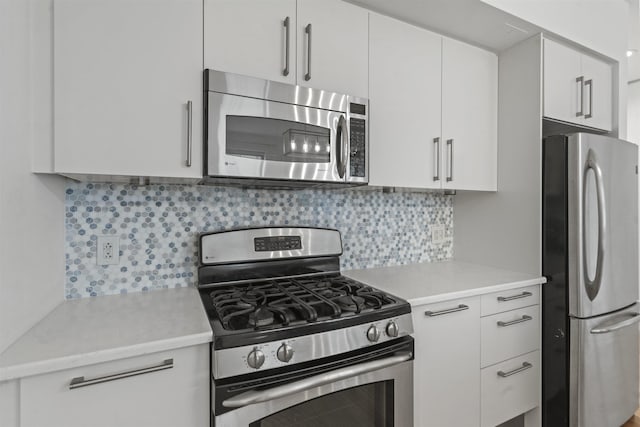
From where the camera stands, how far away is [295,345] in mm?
1035

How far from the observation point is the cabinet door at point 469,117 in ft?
5.97

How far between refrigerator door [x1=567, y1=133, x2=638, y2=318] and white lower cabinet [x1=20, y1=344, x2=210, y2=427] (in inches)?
70.2

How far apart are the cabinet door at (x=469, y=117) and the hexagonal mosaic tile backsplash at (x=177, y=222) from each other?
446mm

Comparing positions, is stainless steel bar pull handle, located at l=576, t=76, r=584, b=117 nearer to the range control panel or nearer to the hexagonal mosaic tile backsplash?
the hexagonal mosaic tile backsplash

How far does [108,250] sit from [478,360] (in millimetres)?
1728

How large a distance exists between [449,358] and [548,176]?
1.11 m

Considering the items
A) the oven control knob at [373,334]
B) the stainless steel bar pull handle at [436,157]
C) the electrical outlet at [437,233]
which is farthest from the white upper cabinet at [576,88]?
the oven control knob at [373,334]

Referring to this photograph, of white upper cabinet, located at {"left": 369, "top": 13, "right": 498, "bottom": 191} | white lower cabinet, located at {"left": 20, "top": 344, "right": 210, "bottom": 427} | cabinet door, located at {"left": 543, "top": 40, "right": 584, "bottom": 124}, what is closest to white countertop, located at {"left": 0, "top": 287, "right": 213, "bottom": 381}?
white lower cabinet, located at {"left": 20, "top": 344, "right": 210, "bottom": 427}

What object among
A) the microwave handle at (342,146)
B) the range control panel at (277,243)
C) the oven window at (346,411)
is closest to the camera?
the oven window at (346,411)

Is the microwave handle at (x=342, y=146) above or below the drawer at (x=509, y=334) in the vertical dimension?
above

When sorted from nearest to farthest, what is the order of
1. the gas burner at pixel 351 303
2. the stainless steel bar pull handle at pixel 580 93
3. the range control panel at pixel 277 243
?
the gas burner at pixel 351 303, the range control panel at pixel 277 243, the stainless steel bar pull handle at pixel 580 93

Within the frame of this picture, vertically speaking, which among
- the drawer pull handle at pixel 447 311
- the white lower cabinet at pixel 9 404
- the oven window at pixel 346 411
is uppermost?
the drawer pull handle at pixel 447 311

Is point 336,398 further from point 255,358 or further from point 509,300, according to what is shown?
point 509,300

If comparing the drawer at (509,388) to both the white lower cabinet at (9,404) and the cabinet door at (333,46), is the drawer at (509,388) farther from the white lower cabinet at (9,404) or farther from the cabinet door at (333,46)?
the white lower cabinet at (9,404)
